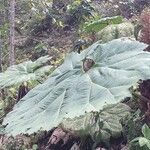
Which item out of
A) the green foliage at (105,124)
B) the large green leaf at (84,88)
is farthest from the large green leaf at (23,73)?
the large green leaf at (84,88)

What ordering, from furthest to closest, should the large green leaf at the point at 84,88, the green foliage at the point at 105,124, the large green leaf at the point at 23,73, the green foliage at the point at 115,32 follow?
the green foliage at the point at 115,32
the large green leaf at the point at 23,73
the green foliage at the point at 105,124
the large green leaf at the point at 84,88

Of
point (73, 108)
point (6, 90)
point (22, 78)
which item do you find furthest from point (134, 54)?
point (6, 90)

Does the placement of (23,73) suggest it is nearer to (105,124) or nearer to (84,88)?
(105,124)

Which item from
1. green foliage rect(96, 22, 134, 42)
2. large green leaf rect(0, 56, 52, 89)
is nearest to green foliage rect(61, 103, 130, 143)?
large green leaf rect(0, 56, 52, 89)

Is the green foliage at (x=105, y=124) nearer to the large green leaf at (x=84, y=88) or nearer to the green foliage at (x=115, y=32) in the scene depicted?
the large green leaf at (x=84, y=88)

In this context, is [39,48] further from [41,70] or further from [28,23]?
[41,70]

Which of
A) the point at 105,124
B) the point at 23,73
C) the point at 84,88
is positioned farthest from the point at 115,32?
the point at 84,88

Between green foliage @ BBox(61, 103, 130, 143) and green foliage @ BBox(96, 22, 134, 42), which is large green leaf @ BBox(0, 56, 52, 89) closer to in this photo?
green foliage @ BBox(61, 103, 130, 143)
